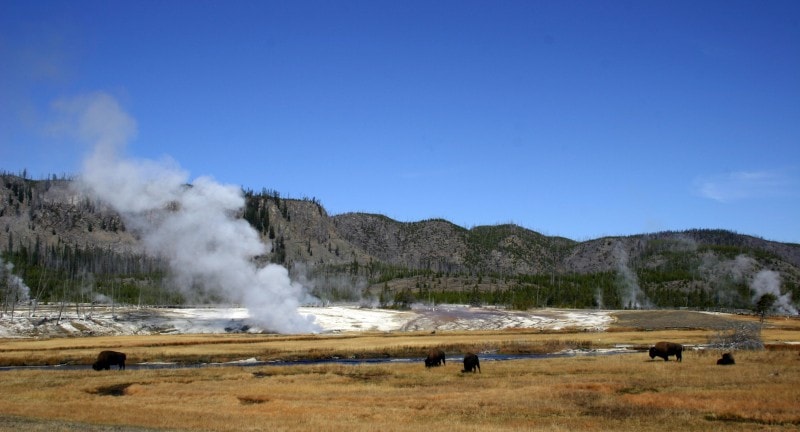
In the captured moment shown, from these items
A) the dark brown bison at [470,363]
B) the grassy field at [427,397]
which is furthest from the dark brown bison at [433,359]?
the dark brown bison at [470,363]

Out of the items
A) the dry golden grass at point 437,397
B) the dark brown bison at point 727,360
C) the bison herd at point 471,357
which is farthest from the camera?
the bison herd at point 471,357

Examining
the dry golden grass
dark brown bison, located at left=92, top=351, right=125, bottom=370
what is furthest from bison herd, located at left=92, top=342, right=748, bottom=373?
the dry golden grass

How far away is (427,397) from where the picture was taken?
1583 inches

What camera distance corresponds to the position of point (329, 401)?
132 feet

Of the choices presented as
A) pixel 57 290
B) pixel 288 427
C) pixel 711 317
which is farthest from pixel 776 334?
pixel 57 290

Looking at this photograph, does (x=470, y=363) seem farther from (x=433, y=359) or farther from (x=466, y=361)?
(x=433, y=359)

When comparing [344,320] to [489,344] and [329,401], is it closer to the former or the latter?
[489,344]

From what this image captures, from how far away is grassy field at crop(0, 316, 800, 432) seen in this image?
1222 inches

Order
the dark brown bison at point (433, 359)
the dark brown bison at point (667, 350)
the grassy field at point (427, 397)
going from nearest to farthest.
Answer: the grassy field at point (427, 397)
the dark brown bison at point (667, 350)
the dark brown bison at point (433, 359)

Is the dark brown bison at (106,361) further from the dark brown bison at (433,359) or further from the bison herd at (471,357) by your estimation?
the dark brown bison at (433,359)

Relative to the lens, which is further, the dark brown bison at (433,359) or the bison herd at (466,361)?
the dark brown bison at (433,359)

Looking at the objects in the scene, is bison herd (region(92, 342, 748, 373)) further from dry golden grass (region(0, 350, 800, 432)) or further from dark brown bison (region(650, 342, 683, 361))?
dry golden grass (region(0, 350, 800, 432))

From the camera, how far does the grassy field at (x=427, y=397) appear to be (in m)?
31.0

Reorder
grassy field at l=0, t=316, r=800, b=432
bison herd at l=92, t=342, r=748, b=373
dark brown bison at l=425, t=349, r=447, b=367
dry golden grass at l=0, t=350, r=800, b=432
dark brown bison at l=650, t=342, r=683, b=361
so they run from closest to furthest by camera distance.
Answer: grassy field at l=0, t=316, r=800, b=432, dry golden grass at l=0, t=350, r=800, b=432, bison herd at l=92, t=342, r=748, b=373, dark brown bison at l=650, t=342, r=683, b=361, dark brown bison at l=425, t=349, r=447, b=367
